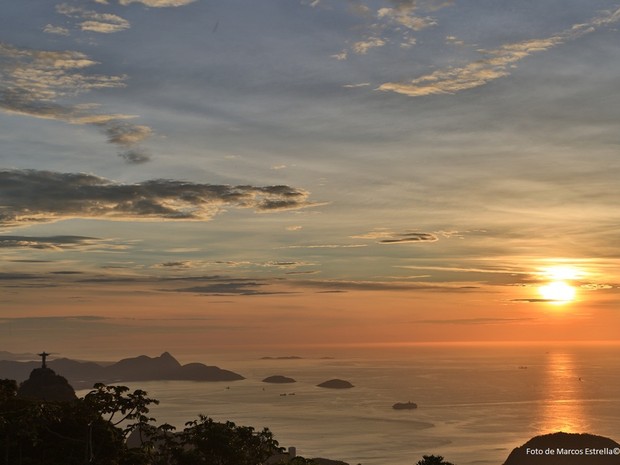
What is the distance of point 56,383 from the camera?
136250 millimetres

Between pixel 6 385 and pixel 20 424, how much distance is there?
11.9 metres

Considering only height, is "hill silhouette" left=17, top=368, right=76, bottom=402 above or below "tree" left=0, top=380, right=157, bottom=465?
above

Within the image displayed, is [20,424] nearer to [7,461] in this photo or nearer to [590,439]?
[7,461]

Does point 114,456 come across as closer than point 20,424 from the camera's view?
No

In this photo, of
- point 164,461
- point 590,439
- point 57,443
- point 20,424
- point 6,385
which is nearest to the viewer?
point 20,424

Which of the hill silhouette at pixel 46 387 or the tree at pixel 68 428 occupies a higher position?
the hill silhouette at pixel 46 387

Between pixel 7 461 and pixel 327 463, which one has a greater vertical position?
pixel 7 461

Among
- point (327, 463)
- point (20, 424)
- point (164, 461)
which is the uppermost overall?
point (20, 424)

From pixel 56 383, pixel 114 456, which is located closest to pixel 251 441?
pixel 114 456

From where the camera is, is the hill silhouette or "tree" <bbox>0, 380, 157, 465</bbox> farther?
the hill silhouette

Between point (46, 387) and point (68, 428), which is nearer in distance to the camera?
point (68, 428)

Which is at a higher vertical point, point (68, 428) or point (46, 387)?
point (46, 387)

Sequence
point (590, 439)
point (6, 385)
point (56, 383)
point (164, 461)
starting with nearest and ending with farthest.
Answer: point (6, 385) < point (164, 461) < point (56, 383) < point (590, 439)

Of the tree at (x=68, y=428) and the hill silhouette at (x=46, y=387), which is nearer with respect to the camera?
the tree at (x=68, y=428)
